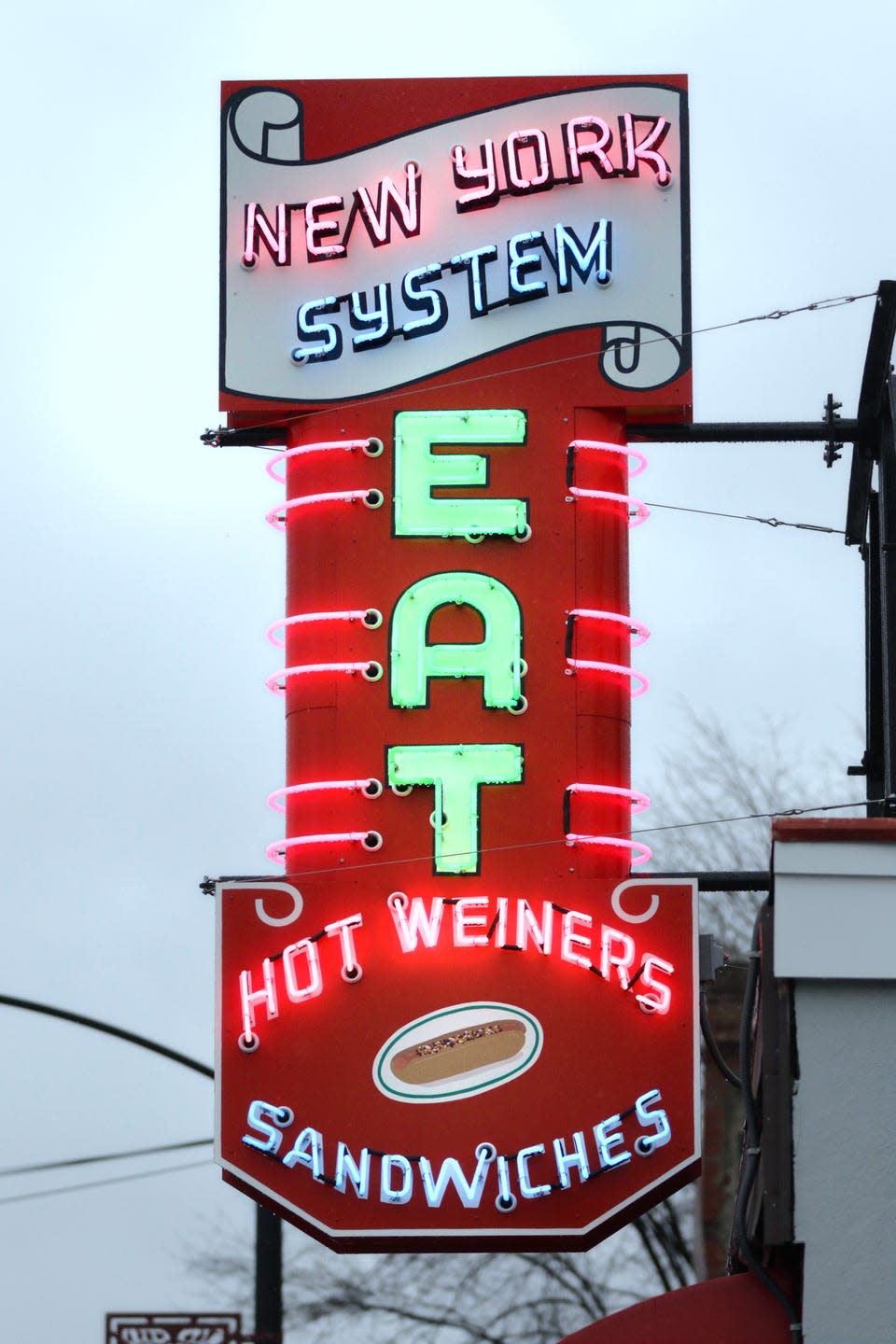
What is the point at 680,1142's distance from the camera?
52.6 ft

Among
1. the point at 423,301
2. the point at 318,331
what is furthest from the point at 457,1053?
the point at 423,301

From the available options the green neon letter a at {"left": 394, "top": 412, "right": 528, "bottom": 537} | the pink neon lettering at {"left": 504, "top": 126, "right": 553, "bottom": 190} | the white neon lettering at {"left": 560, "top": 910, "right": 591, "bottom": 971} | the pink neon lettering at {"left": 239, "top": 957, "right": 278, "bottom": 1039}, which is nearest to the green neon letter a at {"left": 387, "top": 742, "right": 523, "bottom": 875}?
the white neon lettering at {"left": 560, "top": 910, "right": 591, "bottom": 971}

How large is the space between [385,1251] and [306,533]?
487 cm

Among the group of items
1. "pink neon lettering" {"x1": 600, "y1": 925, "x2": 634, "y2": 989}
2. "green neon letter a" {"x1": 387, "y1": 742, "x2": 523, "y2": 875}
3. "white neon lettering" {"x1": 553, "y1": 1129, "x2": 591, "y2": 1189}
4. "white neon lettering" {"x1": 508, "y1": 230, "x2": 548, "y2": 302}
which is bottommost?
"white neon lettering" {"x1": 553, "y1": 1129, "x2": 591, "y2": 1189}

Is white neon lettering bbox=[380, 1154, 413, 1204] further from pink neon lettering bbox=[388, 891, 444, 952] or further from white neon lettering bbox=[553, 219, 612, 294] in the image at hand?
white neon lettering bbox=[553, 219, 612, 294]

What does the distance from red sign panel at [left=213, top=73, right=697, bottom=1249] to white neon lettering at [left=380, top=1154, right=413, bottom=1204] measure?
2 cm

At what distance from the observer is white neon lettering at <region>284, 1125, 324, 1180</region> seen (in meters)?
16.1

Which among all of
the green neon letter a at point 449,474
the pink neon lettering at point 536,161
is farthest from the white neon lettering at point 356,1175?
the pink neon lettering at point 536,161

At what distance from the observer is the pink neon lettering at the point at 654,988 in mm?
16234

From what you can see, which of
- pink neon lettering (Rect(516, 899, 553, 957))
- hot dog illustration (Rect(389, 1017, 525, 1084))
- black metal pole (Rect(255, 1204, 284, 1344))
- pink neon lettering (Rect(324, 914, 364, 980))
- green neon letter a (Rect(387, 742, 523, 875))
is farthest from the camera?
green neon letter a (Rect(387, 742, 523, 875))

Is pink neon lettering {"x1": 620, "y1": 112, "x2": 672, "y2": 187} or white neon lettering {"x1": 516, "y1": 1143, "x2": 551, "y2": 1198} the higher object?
pink neon lettering {"x1": 620, "y1": 112, "x2": 672, "y2": 187}

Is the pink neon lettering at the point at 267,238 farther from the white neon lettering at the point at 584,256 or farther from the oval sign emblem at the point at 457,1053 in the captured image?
the oval sign emblem at the point at 457,1053

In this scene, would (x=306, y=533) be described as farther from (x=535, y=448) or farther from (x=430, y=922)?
(x=430, y=922)

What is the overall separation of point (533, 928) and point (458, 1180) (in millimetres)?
1692
